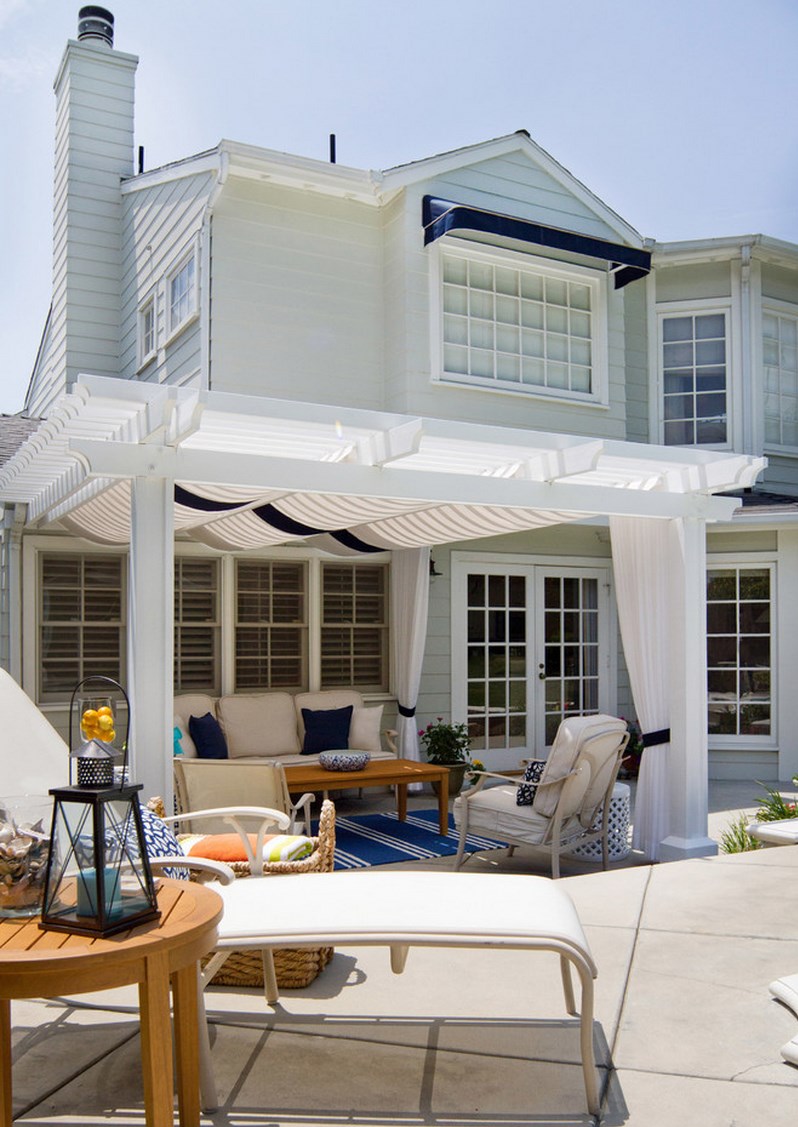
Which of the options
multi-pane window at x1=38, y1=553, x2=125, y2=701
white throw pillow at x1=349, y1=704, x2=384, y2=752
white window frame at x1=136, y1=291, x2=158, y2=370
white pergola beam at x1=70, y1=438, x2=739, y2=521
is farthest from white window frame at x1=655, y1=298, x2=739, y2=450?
multi-pane window at x1=38, y1=553, x2=125, y2=701

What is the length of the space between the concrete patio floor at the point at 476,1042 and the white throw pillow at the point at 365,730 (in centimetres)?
494

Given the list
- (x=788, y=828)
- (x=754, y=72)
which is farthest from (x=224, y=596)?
(x=754, y=72)

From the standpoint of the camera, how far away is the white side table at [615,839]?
270 inches

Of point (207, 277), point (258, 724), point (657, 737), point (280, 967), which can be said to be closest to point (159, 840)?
point (280, 967)

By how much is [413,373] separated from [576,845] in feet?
16.0

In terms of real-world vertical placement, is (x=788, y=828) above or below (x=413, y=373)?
below

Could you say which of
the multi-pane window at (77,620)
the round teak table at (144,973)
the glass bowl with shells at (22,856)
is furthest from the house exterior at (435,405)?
the round teak table at (144,973)

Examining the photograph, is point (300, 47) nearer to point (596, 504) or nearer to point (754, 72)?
point (754, 72)

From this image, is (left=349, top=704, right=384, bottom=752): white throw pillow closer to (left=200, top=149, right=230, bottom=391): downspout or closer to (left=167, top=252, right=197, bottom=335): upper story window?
(left=200, top=149, right=230, bottom=391): downspout

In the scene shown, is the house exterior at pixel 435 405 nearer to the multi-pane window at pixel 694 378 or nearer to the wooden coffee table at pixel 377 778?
the multi-pane window at pixel 694 378

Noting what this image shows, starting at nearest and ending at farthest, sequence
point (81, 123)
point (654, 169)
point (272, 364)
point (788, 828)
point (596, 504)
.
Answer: point (788, 828) < point (596, 504) < point (272, 364) < point (81, 123) < point (654, 169)

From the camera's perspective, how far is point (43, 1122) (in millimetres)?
2812

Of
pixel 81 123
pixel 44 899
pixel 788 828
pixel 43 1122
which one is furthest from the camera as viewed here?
pixel 81 123

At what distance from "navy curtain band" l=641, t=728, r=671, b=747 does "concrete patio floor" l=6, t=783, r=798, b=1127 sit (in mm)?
2285
